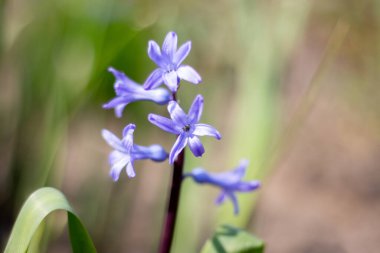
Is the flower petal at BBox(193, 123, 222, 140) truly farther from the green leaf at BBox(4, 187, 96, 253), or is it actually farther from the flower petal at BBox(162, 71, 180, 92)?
the green leaf at BBox(4, 187, 96, 253)

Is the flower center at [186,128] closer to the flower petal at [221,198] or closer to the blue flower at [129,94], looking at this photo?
the blue flower at [129,94]

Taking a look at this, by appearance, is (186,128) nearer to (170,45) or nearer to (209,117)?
(170,45)

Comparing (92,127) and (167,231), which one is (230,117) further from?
(167,231)

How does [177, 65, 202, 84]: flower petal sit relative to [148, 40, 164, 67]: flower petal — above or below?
below

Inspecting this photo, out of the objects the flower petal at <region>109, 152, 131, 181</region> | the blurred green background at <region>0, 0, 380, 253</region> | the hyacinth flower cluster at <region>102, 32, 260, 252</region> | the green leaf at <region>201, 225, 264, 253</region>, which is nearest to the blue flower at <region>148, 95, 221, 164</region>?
the hyacinth flower cluster at <region>102, 32, 260, 252</region>


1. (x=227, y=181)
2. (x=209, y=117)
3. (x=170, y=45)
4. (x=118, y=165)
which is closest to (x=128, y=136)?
(x=118, y=165)

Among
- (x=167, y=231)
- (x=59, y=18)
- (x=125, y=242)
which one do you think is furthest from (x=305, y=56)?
(x=167, y=231)
